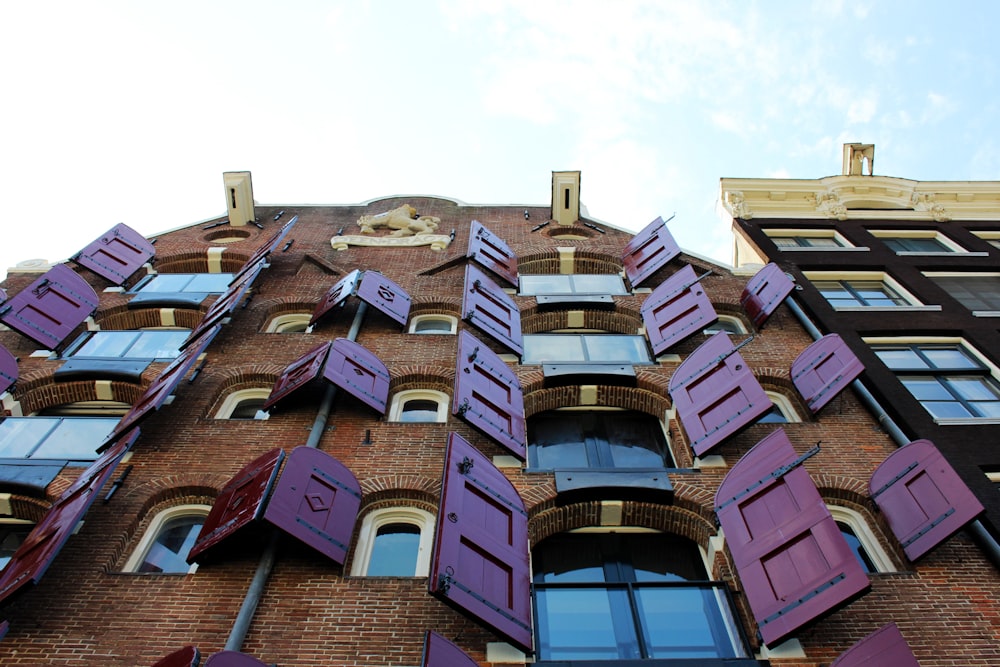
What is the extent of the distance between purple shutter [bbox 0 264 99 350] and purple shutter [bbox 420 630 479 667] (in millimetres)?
12526

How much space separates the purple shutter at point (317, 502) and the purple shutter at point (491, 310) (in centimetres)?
587

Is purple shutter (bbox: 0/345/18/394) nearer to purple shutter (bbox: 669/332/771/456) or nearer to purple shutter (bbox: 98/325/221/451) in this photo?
purple shutter (bbox: 98/325/221/451)

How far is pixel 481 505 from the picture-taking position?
1101 centimetres

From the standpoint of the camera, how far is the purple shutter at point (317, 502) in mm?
10828

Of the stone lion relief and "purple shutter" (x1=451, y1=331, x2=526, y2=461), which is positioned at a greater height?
the stone lion relief

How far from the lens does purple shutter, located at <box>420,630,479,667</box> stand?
8479mm

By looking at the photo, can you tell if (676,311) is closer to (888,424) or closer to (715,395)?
(715,395)

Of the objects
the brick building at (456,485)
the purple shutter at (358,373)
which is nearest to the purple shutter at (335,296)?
the brick building at (456,485)

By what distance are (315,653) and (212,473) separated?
171 inches

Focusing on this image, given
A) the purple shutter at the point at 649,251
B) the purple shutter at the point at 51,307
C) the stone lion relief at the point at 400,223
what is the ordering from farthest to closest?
the stone lion relief at the point at 400,223
the purple shutter at the point at 649,251
the purple shutter at the point at 51,307

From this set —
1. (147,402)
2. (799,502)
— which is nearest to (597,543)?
(799,502)

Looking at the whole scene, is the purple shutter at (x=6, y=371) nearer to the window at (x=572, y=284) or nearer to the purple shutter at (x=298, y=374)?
the purple shutter at (x=298, y=374)

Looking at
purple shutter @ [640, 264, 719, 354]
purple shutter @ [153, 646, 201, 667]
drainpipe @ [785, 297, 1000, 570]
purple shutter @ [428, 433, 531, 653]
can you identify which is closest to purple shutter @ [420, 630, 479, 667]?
purple shutter @ [428, 433, 531, 653]

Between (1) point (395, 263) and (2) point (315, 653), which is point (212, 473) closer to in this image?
(2) point (315, 653)
